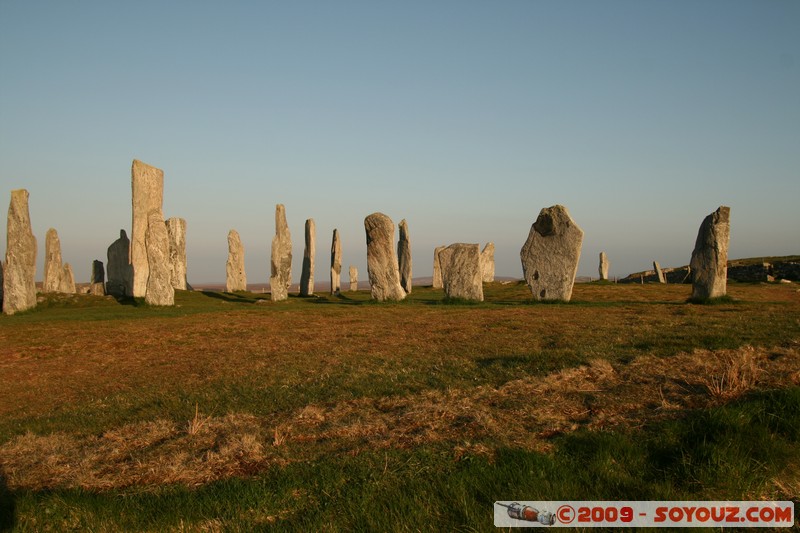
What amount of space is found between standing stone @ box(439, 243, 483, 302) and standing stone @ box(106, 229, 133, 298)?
22.0m

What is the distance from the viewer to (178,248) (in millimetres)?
39375

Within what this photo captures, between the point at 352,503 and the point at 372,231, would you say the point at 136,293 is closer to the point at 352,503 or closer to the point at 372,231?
the point at 372,231

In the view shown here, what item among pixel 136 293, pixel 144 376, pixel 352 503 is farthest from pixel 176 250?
pixel 352 503

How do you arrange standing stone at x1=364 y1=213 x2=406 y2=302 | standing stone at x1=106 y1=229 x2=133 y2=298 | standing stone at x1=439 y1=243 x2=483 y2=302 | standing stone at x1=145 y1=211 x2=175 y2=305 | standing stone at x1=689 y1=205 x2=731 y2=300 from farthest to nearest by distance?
standing stone at x1=106 y1=229 x2=133 y2=298, standing stone at x1=364 y1=213 x2=406 y2=302, standing stone at x1=145 y1=211 x2=175 y2=305, standing stone at x1=439 y1=243 x2=483 y2=302, standing stone at x1=689 y1=205 x2=731 y2=300

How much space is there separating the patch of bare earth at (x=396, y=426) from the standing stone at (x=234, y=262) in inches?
1319

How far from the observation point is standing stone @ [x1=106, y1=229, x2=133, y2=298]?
36531mm

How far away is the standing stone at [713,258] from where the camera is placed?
2102cm

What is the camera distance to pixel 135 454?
6.01 meters

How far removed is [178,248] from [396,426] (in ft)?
120

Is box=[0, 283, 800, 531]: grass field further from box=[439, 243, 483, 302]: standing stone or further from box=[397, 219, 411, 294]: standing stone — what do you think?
box=[397, 219, 411, 294]: standing stone

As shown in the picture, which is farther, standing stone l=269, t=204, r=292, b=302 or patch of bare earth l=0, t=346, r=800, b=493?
standing stone l=269, t=204, r=292, b=302

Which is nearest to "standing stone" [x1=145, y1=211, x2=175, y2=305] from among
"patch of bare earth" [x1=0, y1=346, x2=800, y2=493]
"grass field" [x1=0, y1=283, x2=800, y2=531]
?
"grass field" [x1=0, y1=283, x2=800, y2=531]

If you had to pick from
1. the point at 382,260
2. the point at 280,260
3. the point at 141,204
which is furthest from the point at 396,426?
the point at 141,204

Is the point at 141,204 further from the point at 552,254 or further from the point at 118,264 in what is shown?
the point at 552,254
